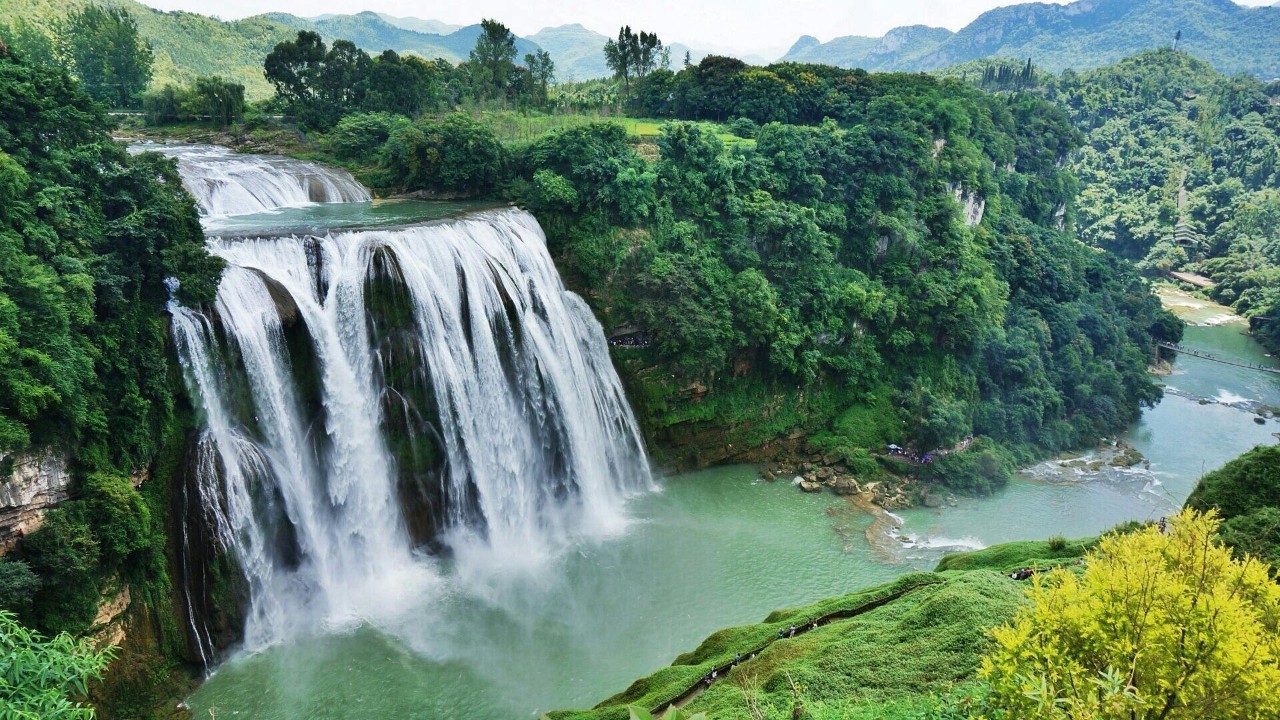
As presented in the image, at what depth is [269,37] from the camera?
57031mm

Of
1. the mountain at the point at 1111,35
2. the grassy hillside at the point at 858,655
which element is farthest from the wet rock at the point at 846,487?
the mountain at the point at 1111,35

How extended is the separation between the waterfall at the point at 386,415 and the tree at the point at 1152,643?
1250cm

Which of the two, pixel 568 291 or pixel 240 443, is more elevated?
pixel 568 291

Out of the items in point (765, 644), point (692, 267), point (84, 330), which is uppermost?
point (692, 267)

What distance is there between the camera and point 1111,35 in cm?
14988

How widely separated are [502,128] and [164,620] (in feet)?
78.1

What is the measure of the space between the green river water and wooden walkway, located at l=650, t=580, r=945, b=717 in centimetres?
241

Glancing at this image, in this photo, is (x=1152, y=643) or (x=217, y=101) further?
(x=217, y=101)

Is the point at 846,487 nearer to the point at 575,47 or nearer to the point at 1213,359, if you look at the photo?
the point at 1213,359

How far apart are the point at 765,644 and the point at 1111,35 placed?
179 metres

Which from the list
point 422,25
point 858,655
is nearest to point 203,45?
point 858,655

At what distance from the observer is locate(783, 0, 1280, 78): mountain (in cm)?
13525

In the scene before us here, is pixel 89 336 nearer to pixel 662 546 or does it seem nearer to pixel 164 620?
pixel 164 620

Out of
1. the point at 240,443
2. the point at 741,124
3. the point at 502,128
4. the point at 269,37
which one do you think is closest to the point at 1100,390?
the point at 741,124
